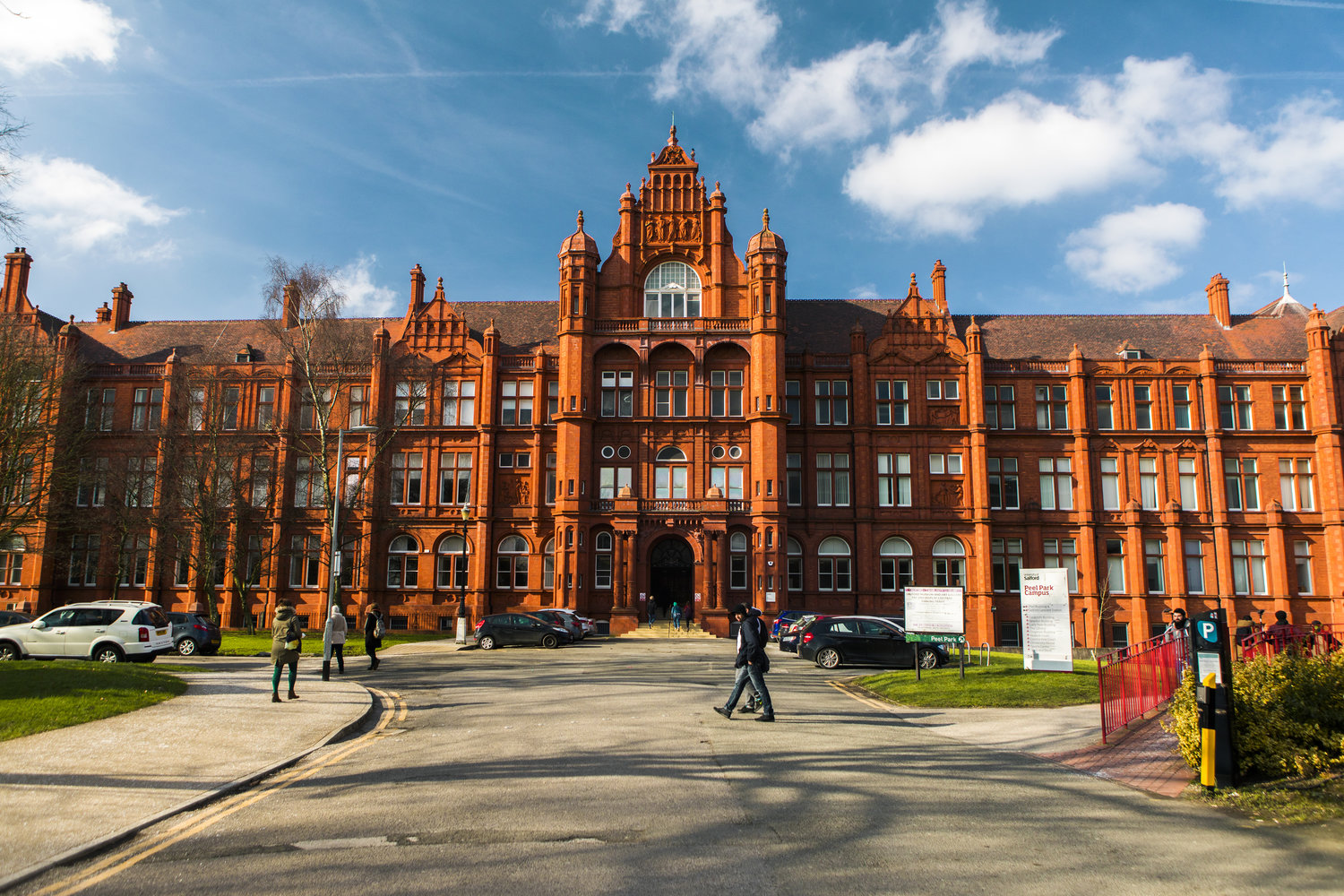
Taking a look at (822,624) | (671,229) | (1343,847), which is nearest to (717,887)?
(1343,847)

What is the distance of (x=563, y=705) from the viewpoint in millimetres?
16094

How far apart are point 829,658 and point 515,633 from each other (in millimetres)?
13311

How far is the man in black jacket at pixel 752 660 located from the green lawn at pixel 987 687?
14.8 feet

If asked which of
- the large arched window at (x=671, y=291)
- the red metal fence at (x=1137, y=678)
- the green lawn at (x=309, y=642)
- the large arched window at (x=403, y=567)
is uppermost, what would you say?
the large arched window at (x=671, y=291)

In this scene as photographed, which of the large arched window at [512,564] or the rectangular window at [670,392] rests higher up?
the rectangular window at [670,392]

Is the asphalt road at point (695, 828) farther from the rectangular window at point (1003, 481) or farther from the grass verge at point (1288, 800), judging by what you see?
the rectangular window at point (1003, 481)

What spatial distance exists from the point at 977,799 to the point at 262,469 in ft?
124

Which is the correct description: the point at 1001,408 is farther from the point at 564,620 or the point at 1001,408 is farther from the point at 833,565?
the point at 564,620

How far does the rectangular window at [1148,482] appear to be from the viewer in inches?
1767

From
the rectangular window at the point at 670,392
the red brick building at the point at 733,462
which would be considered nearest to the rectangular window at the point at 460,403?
the red brick building at the point at 733,462

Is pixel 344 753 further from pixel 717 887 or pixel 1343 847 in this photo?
pixel 1343 847

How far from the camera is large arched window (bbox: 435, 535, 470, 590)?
45.5 metres

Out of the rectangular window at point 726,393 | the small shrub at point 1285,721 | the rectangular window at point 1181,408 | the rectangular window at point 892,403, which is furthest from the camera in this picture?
the rectangular window at point 892,403

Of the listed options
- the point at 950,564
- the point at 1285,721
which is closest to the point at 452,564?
the point at 950,564
